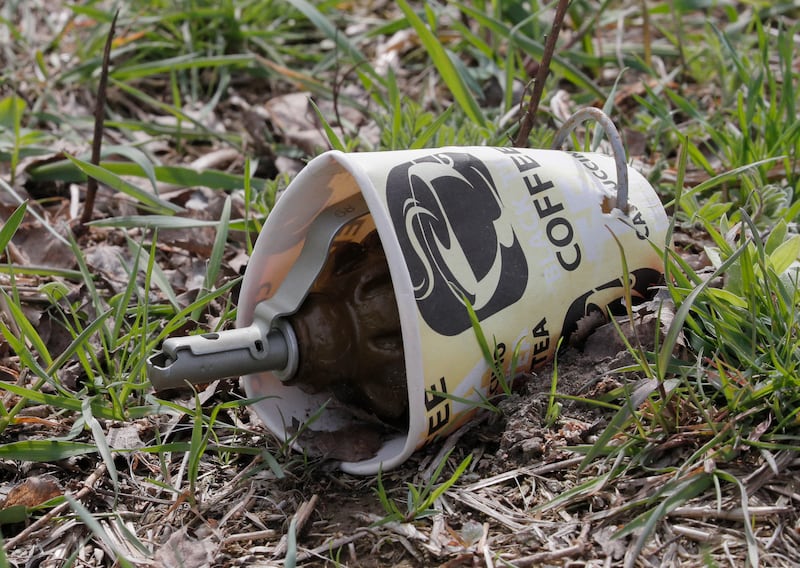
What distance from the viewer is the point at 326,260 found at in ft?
5.20

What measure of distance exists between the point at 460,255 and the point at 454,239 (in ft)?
0.09

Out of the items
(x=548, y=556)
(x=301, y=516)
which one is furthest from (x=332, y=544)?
(x=548, y=556)

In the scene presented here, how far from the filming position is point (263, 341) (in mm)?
1539

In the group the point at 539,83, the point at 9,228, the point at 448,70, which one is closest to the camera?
the point at 9,228

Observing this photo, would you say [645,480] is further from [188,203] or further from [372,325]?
[188,203]

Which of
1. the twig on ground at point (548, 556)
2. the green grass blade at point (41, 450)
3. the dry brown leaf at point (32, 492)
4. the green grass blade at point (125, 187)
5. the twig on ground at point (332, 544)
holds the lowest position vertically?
the twig on ground at point (548, 556)

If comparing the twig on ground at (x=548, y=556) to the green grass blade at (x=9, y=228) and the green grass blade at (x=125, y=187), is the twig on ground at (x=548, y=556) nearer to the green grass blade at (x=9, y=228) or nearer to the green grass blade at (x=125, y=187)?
the green grass blade at (x=9, y=228)

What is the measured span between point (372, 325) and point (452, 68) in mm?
946

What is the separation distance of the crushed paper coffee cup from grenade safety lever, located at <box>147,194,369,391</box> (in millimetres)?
12

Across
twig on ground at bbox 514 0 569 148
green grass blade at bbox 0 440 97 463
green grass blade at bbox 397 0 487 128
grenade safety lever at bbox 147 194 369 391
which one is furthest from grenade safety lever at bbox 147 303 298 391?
green grass blade at bbox 397 0 487 128

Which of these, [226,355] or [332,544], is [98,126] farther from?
[332,544]

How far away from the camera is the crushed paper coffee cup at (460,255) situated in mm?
1406

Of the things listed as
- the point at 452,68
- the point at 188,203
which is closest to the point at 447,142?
the point at 452,68

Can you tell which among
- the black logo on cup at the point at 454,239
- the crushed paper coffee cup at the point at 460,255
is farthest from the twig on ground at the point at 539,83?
the black logo on cup at the point at 454,239
